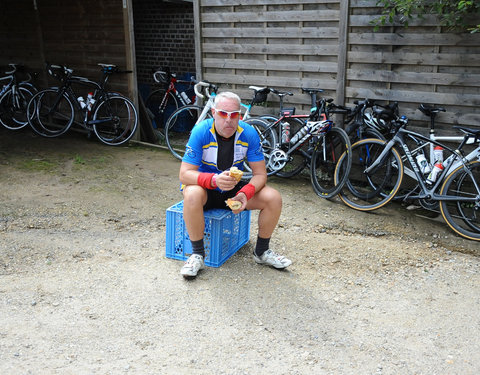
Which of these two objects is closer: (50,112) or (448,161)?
(448,161)

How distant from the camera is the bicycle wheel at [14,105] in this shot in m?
9.09

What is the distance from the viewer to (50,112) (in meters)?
8.79

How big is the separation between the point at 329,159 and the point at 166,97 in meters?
5.17

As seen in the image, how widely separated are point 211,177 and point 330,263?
51.7 inches

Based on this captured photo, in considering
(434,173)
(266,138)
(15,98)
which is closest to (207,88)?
(266,138)

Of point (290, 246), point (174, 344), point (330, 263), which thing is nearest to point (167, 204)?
point (290, 246)

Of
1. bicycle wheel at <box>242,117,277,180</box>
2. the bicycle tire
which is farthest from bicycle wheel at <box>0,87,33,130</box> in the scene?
the bicycle tire

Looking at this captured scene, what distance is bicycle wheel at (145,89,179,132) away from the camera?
34.5 ft

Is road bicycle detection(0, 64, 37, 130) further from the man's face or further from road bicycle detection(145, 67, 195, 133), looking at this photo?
the man's face

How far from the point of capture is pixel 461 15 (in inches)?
200

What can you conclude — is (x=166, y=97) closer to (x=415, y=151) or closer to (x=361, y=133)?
(x=361, y=133)

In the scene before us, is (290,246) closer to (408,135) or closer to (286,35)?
(408,135)

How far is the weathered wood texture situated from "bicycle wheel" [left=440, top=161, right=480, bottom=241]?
26.5 inches

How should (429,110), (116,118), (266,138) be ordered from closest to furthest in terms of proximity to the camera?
(429,110) → (266,138) → (116,118)
